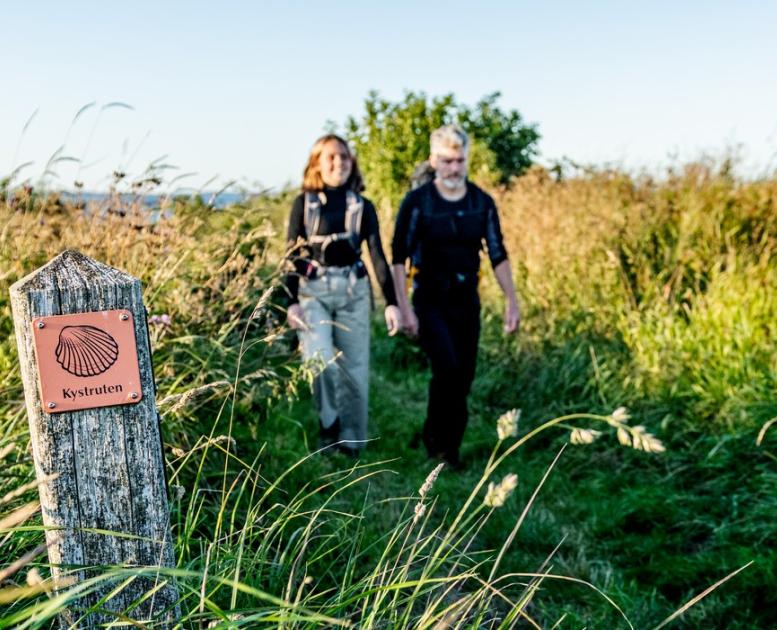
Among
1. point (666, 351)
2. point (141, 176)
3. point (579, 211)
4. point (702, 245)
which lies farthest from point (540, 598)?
point (579, 211)

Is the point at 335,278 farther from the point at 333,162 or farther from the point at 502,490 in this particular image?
the point at 502,490

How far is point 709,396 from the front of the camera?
4980 mm

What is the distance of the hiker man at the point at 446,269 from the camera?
4.87m

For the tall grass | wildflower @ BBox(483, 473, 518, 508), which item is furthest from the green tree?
wildflower @ BBox(483, 473, 518, 508)

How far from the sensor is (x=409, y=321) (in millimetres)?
4922

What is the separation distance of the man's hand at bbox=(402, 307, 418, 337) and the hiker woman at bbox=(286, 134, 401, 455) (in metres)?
0.10

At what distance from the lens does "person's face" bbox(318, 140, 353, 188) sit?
4969 millimetres

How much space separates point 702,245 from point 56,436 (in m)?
5.72

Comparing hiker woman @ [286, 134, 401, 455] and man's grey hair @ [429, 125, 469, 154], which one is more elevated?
man's grey hair @ [429, 125, 469, 154]

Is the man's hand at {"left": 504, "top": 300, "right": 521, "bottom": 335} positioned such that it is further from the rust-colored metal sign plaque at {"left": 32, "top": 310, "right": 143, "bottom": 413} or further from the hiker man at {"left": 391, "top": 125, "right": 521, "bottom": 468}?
the rust-colored metal sign plaque at {"left": 32, "top": 310, "right": 143, "bottom": 413}

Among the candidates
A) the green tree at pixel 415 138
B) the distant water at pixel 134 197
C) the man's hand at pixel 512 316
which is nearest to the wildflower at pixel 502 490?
the distant water at pixel 134 197

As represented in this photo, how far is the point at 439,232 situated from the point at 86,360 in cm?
343

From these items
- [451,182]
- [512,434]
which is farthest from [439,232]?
[512,434]

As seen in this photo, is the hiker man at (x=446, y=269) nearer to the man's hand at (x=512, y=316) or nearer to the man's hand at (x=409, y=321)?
the man's hand at (x=409, y=321)
